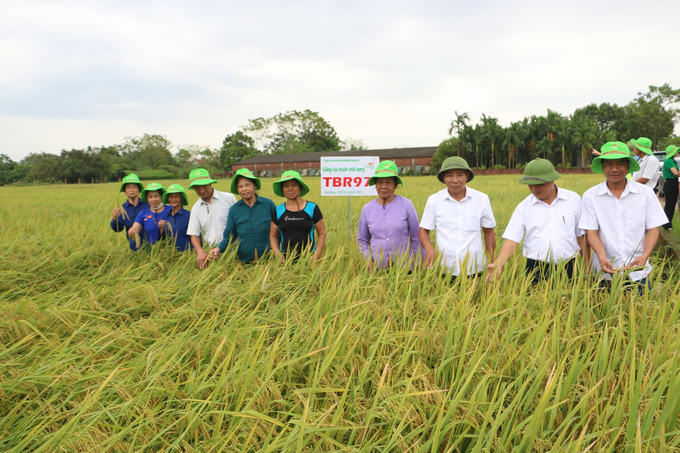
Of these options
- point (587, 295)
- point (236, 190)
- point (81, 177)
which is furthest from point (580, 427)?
point (81, 177)

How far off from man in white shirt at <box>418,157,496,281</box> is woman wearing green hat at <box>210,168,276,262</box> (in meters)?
1.50

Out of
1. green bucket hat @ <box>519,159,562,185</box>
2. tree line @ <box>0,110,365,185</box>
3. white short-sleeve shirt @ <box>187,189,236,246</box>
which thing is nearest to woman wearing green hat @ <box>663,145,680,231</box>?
green bucket hat @ <box>519,159,562,185</box>

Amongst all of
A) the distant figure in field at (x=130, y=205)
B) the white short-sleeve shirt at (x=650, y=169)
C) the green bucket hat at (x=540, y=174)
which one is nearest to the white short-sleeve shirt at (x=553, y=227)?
the green bucket hat at (x=540, y=174)

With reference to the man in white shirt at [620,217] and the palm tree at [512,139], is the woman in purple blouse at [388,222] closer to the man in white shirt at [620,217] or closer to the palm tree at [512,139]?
the man in white shirt at [620,217]

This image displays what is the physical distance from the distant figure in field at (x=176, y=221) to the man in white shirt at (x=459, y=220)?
2.43m

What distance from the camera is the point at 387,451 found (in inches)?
51.4

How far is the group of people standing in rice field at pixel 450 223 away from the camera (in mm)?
2600

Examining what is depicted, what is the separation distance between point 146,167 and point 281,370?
83.7 m

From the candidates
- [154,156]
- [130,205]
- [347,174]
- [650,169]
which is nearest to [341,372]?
[347,174]

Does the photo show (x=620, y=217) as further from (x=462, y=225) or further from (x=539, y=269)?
(x=462, y=225)

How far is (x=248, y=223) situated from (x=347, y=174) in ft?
5.09

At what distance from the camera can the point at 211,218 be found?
12.8ft

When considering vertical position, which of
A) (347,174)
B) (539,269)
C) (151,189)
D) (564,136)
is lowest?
(539,269)

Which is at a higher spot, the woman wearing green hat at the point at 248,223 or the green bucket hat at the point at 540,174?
the green bucket hat at the point at 540,174
